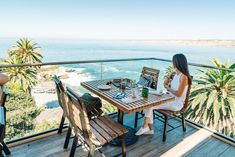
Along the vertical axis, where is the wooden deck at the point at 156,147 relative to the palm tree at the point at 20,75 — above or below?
above

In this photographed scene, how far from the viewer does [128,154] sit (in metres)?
2.47

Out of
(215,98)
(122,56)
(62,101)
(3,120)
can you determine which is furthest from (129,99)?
(122,56)

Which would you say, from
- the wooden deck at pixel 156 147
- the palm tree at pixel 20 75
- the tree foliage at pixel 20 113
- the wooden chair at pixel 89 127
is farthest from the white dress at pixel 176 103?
the palm tree at pixel 20 75

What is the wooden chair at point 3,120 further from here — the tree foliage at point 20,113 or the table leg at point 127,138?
the tree foliage at point 20,113

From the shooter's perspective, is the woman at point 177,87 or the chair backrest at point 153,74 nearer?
the woman at point 177,87

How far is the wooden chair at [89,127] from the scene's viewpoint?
1.70 meters

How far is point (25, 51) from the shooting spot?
1764 centimetres

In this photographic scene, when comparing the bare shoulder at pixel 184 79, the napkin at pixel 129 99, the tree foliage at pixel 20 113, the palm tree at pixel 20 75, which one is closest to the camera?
the napkin at pixel 129 99

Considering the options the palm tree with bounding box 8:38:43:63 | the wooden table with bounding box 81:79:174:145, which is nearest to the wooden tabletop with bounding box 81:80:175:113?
the wooden table with bounding box 81:79:174:145

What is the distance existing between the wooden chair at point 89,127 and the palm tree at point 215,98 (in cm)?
563

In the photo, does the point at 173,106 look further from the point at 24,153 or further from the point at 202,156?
the point at 24,153

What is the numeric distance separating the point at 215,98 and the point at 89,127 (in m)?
6.33

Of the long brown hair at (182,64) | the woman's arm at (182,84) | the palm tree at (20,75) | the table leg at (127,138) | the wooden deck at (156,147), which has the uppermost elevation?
the long brown hair at (182,64)

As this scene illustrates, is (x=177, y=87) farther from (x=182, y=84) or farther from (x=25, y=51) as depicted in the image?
(x=25, y=51)
